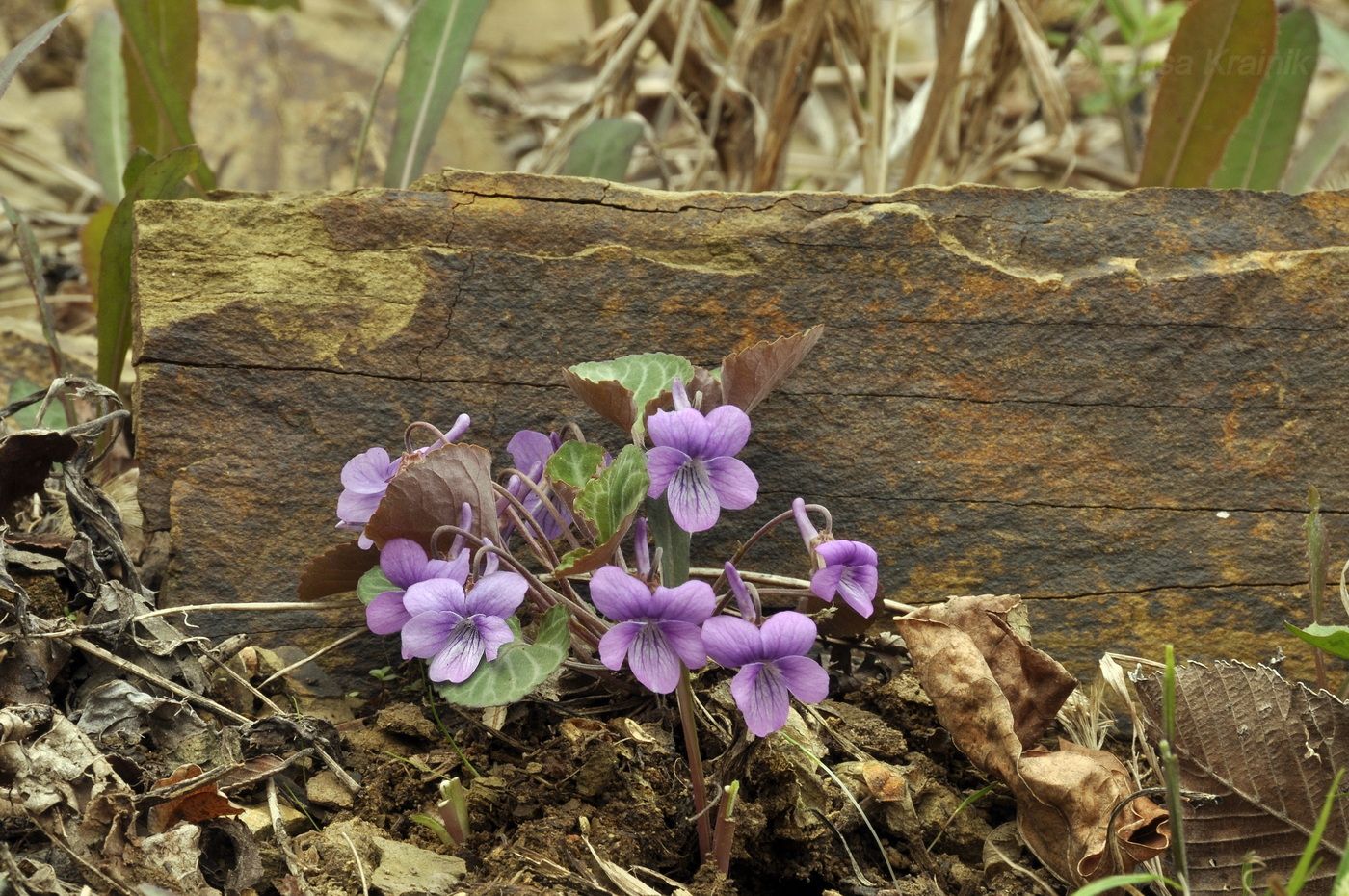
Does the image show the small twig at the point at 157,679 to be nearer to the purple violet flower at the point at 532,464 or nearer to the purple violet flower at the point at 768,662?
the purple violet flower at the point at 532,464

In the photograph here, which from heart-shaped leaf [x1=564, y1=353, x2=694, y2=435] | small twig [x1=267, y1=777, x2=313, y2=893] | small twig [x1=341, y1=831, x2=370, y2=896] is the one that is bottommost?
small twig [x1=341, y1=831, x2=370, y2=896]

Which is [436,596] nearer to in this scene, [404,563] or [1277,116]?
[404,563]

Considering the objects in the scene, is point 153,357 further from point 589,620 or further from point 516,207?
point 589,620

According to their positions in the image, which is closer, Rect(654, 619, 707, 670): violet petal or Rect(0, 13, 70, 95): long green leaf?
Rect(654, 619, 707, 670): violet petal

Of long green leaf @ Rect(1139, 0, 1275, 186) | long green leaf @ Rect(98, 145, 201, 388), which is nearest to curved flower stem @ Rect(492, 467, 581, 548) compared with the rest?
long green leaf @ Rect(98, 145, 201, 388)

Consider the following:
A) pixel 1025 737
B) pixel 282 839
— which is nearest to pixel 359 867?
pixel 282 839

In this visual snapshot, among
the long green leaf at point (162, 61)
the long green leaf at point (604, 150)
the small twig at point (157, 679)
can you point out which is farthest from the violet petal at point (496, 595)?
the long green leaf at point (604, 150)

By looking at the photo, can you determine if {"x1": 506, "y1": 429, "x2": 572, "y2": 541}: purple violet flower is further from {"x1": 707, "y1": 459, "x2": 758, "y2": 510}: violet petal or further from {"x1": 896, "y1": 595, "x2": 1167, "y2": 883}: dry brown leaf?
{"x1": 896, "y1": 595, "x2": 1167, "y2": 883}: dry brown leaf

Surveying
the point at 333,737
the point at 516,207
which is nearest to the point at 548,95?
the point at 516,207
